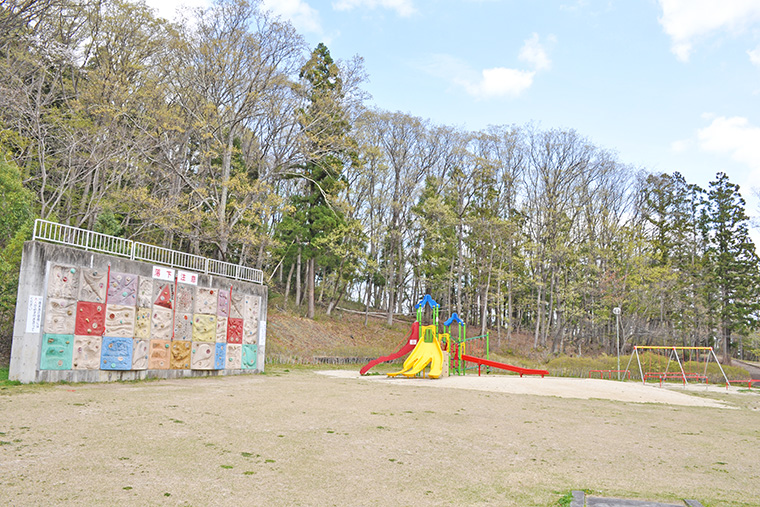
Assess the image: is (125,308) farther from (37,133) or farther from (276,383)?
(37,133)

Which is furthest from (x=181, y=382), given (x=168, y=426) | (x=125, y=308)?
(x=168, y=426)

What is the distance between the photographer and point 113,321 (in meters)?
13.0

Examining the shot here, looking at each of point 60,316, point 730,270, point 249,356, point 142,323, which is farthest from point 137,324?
point 730,270

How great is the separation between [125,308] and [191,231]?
872 centimetres

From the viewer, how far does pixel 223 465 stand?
5379 millimetres

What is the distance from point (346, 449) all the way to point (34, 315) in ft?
29.4

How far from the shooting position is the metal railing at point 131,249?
12.4 metres

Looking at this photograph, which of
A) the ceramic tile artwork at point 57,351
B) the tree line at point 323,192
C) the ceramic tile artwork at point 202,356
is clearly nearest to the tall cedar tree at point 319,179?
the tree line at point 323,192

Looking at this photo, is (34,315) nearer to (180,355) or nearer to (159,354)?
(159,354)

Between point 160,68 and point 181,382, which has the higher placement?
point 160,68

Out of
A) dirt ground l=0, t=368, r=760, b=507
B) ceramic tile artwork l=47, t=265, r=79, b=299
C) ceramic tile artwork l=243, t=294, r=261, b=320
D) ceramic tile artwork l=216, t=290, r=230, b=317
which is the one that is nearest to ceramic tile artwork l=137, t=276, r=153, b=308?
ceramic tile artwork l=47, t=265, r=79, b=299

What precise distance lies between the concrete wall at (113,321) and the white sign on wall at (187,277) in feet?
0.36

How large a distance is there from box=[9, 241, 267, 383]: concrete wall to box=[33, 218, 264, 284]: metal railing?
39 centimetres

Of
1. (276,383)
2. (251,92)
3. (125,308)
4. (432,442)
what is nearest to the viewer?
(432,442)
